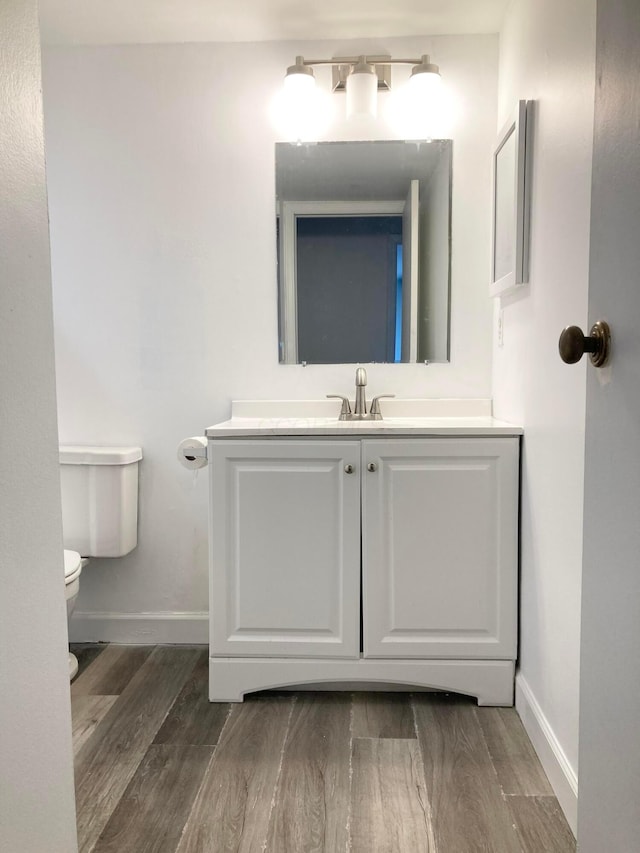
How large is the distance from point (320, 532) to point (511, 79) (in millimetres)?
1547

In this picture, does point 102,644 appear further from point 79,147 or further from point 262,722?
point 79,147

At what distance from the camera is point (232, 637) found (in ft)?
6.30

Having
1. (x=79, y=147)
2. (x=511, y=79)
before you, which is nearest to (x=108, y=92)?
(x=79, y=147)

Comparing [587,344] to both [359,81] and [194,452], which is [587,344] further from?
[359,81]

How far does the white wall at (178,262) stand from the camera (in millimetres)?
2227

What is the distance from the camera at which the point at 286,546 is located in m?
1.89

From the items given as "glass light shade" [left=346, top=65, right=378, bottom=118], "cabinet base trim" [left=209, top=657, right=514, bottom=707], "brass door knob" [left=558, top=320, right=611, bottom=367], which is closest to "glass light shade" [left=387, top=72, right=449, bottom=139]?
"glass light shade" [left=346, top=65, right=378, bottom=118]

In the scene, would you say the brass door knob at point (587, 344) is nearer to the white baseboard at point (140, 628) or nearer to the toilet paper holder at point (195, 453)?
the toilet paper holder at point (195, 453)

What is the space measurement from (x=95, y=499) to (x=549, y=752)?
1608 millimetres

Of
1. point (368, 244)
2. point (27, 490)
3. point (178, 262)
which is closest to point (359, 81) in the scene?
point (368, 244)

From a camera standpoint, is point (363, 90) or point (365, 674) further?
point (363, 90)

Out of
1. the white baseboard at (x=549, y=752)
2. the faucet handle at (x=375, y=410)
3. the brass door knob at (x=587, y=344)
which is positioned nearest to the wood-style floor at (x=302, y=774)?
the white baseboard at (x=549, y=752)

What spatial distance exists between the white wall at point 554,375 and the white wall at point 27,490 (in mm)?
1038

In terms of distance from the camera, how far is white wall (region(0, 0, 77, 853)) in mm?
865
